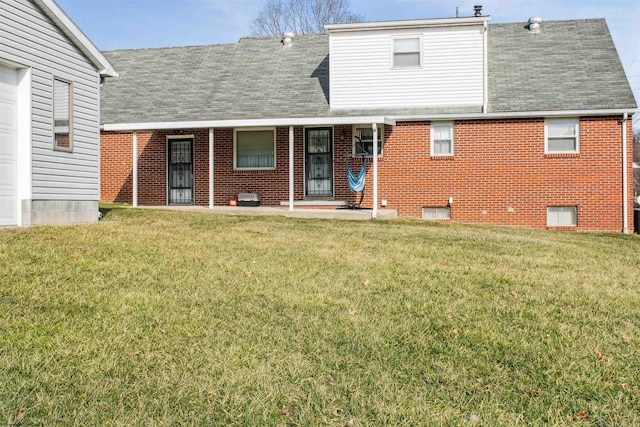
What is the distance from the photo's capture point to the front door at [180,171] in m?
17.0

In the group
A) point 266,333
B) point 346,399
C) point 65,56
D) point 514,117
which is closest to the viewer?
point 346,399

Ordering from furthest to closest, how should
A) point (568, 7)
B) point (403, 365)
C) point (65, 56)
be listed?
point (568, 7) → point (65, 56) → point (403, 365)

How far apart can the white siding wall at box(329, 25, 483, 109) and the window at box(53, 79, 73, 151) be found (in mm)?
7503

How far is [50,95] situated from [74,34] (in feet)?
4.30

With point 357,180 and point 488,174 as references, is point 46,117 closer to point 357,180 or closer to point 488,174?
point 357,180

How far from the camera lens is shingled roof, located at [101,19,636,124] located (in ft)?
49.9

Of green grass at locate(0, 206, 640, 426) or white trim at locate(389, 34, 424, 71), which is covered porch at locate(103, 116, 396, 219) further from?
green grass at locate(0, 206, 640, 426)

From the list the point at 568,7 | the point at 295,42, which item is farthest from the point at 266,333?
the point at 568,7

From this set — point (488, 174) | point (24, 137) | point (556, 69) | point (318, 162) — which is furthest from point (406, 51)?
point (24, 137)

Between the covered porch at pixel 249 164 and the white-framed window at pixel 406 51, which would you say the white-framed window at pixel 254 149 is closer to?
the covered porch at pixel 249 164

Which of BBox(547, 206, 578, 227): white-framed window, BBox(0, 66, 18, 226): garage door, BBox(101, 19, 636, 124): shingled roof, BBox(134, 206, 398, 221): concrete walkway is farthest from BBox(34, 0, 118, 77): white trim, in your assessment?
BBox(547, 206, 578, 227): white-framed window

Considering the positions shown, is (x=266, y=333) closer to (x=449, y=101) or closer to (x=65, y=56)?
(x=65, y=56)

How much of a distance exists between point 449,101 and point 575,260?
8.44 metres

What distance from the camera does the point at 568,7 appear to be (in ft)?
71.6
